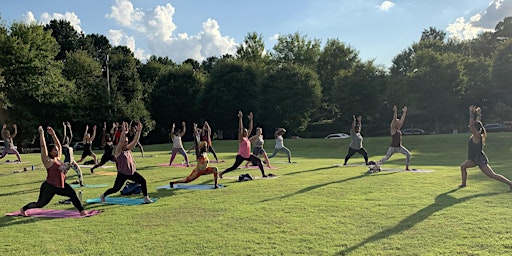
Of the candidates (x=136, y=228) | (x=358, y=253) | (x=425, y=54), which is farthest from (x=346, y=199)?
(x=425, y=54)

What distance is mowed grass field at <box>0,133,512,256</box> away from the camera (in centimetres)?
656

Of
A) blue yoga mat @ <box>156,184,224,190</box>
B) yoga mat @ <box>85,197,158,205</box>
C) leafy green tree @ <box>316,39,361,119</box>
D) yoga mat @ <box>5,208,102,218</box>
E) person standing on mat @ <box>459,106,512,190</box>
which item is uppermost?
leafy green tree @ <box>316,39,361,119</box>

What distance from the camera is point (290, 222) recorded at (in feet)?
26.5

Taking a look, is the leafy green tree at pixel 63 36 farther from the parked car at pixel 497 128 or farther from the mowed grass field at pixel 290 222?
the parked car at pixel 497 128

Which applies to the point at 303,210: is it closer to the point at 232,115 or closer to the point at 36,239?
the point at 36,239

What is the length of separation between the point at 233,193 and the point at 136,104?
44.7 m

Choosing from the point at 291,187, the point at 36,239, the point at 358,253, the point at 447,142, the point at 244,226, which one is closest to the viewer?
the point at 358,253

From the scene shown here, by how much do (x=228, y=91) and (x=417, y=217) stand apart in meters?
46.8

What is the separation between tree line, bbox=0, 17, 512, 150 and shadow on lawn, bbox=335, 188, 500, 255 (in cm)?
4071

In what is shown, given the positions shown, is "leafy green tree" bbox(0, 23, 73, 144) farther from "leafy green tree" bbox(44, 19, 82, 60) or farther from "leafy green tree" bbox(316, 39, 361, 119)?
"leafy green tree" bbox(316, 39, 361, 119)

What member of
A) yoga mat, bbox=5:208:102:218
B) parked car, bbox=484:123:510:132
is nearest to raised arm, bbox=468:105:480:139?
yoga mat, bbox=5:208:102:218

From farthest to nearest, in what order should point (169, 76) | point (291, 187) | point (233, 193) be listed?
point (169, 76) < point (291, 187) < point (233, 193)

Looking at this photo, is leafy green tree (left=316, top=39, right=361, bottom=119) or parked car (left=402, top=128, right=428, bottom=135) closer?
parked car (left=402, top=128, right=428, bottom=135)

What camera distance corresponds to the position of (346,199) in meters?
10.2
